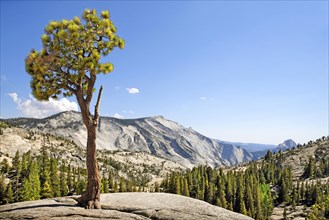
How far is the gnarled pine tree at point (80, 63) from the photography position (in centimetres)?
2623

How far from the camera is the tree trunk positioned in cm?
2595

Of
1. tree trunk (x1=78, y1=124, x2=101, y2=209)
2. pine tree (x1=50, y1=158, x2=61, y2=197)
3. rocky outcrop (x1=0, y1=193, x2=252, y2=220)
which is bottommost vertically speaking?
pine tree (x1=50, y1=158, x2=61, y2=197)

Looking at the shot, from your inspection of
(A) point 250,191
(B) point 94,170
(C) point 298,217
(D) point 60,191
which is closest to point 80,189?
(D) point 60,191

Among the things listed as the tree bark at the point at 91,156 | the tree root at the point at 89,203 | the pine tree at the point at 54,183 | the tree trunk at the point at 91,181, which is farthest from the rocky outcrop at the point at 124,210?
the pine tree at the point at 54,183

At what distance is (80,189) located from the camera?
131250mm

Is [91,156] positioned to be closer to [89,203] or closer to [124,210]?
[89,203]

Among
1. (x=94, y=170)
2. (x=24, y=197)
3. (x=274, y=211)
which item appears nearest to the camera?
(x=94, y=170)

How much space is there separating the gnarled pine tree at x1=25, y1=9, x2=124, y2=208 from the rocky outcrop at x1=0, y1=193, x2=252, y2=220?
5.74 feet

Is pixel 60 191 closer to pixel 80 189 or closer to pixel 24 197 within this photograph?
pixel 80 189

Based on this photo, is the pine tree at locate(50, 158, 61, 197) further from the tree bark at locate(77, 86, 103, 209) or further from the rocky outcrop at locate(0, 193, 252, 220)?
the tree bark at locate(77, 86, 103, 209)

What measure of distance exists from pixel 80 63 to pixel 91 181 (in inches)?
412

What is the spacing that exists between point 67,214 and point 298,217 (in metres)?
178

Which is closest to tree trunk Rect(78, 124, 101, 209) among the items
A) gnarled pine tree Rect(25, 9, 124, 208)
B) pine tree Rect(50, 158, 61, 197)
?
gnarled pine tree Rect(25, 9, 124, 208)

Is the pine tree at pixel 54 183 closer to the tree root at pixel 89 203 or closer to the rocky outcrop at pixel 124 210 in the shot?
the rocky outcrop at pixel 124 210
